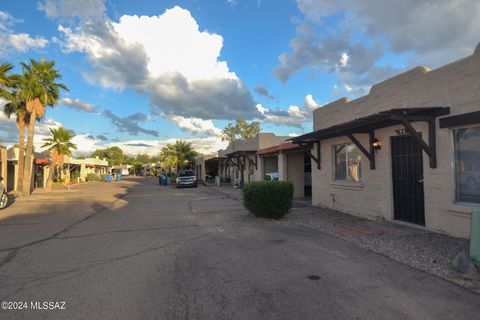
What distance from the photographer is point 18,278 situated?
18.1 feet

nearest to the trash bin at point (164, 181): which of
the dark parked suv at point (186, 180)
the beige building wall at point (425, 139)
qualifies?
the dark parked suv at point (186, 180)

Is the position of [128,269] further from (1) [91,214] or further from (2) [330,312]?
(1) [91,214]

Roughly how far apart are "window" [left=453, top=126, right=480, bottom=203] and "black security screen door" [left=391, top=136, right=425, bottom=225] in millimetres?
1063

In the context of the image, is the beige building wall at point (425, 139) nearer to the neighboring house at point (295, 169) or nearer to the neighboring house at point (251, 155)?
the neighboring house at point (295, 169)

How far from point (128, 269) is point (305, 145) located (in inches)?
399

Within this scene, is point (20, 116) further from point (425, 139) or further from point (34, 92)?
point (425, 139)

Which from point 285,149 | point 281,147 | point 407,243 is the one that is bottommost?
point 407,243

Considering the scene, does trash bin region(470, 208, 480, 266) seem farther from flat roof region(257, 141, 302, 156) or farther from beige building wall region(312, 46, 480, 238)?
flat roof region(257, 141, 302, 156)

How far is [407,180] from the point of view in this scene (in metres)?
9.22

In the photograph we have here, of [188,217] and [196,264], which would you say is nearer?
[196,264]

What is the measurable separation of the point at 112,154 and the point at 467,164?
126m

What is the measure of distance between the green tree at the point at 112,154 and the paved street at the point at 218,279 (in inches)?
4655

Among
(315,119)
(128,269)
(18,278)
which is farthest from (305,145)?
(18,278)

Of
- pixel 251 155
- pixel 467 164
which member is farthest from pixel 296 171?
pixel 467 164
